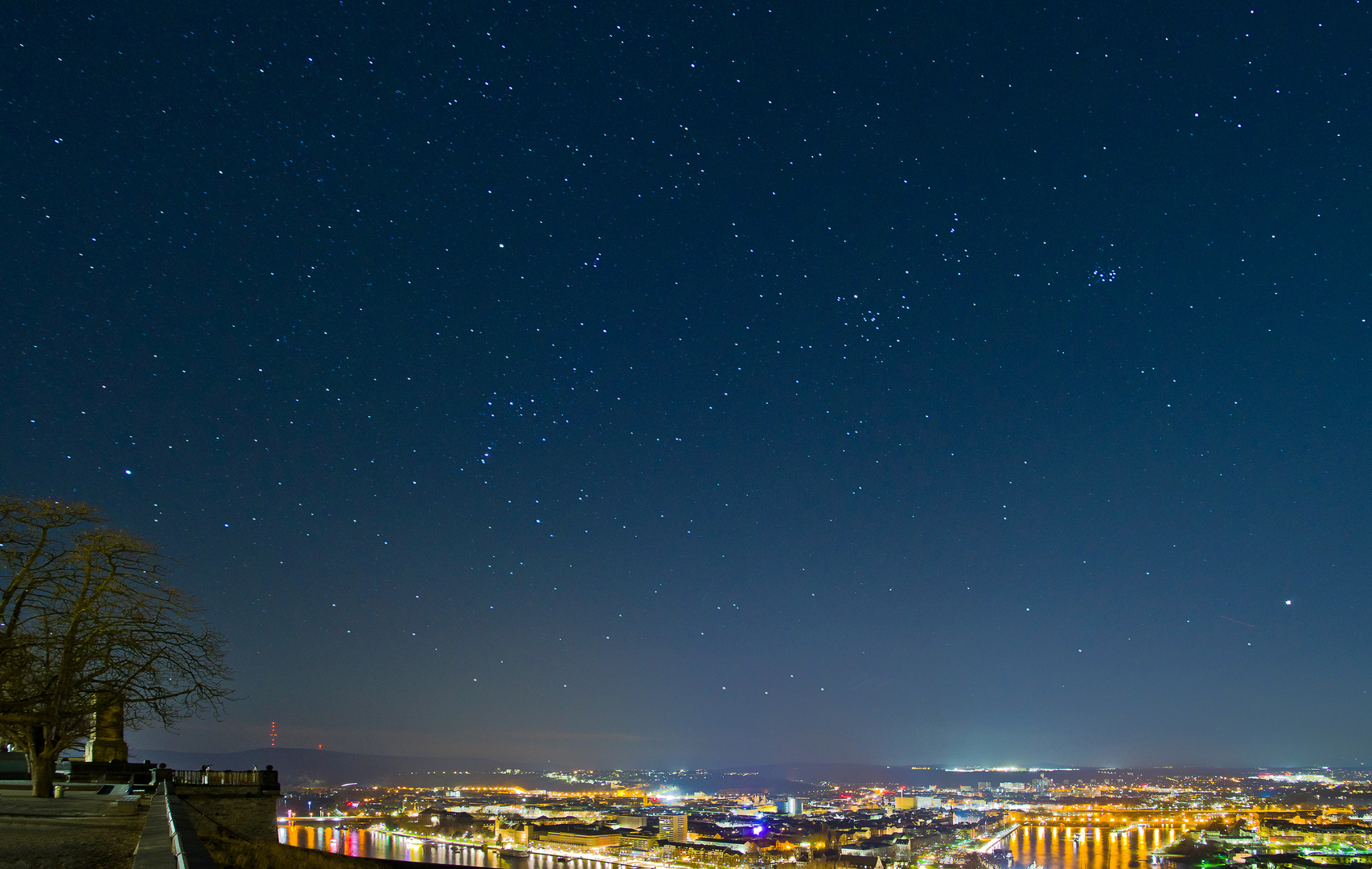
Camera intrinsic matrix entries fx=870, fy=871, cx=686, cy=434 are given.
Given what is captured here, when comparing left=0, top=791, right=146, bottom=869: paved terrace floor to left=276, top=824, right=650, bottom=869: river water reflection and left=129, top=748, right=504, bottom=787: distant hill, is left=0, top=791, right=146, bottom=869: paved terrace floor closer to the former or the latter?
left=276, top=824, right=650, bottom=869: river water reflection

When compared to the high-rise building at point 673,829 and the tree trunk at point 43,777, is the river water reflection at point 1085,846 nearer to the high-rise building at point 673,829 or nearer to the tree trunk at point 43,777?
the high-rise building at point 673,829

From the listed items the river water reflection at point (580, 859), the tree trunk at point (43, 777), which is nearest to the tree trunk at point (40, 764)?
the tree trunk at point (43, 777)

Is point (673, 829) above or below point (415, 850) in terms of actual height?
below

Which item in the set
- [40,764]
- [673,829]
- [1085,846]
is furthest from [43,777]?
[1085,846]

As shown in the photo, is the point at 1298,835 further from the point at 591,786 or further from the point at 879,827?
the point at 591,786

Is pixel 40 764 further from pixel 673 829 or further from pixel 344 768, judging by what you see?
pixel 344 768

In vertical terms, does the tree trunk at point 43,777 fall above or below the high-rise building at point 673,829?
above
